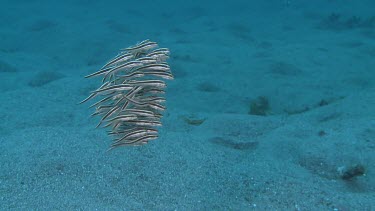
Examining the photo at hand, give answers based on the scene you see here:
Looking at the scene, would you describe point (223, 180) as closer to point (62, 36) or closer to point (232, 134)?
point (232, 134)

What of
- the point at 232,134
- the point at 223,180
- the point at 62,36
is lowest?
the point at 62,36

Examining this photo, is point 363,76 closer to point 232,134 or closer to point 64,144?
point 232,134

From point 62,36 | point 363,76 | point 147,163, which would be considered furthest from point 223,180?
point 62,36

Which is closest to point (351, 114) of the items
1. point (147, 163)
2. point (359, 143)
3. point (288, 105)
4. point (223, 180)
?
point (359, 143)

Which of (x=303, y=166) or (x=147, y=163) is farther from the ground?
(x=147, y=163)

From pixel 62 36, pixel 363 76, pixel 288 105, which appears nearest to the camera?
pixel 288 105

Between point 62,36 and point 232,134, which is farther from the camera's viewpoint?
point 62,36

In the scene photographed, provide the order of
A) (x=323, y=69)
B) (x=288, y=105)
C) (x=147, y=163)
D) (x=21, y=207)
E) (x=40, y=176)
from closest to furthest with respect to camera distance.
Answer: (x=21, y=207) → (x=40, y=176) → (x=147, y=163) → (x=288, y=105) → (x=323, y=69)
